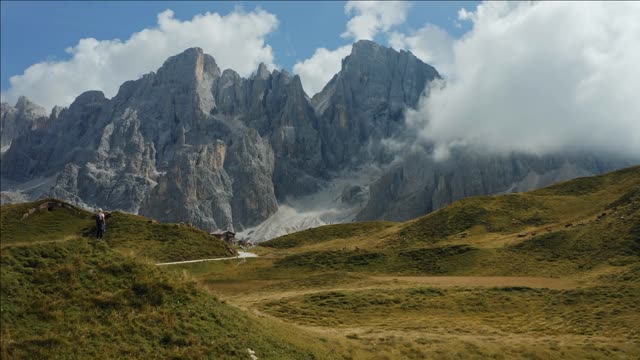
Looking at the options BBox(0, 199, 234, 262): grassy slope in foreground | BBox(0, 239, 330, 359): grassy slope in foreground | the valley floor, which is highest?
BBox(0, 199, 234, 262): grassy slope in foreground

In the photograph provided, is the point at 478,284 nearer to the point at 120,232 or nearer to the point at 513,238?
the point at 513,238

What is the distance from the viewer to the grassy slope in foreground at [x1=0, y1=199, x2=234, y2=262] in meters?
67.4

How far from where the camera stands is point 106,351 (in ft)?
81.0

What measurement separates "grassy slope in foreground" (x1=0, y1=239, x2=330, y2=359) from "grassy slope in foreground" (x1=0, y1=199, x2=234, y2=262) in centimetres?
2902

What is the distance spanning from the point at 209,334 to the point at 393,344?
46.7ft

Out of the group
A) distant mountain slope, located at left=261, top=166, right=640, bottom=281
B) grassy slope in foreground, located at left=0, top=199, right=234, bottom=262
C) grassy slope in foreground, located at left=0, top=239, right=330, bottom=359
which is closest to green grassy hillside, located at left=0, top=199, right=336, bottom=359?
grassy slope in foreground, located at left=0, top=239, right=330, bottom=359

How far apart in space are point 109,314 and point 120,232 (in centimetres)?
6032

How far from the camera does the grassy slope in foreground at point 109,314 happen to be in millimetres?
24547

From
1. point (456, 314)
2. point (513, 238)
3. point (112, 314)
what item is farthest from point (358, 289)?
point (513, 238)

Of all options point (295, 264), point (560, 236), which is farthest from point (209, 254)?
point (560, 236)

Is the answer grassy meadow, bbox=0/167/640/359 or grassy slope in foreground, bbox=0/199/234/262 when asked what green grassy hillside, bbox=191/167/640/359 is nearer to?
grassy meadow, bbox=0/167/640/359

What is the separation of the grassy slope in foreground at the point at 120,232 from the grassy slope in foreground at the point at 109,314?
1142 inches

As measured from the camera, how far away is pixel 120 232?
8394 centimetres

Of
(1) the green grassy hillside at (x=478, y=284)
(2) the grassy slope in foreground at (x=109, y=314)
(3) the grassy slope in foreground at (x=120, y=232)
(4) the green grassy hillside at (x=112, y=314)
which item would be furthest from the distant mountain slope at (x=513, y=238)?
(2) the grassy slope in foreground at (x=109, y=314)
